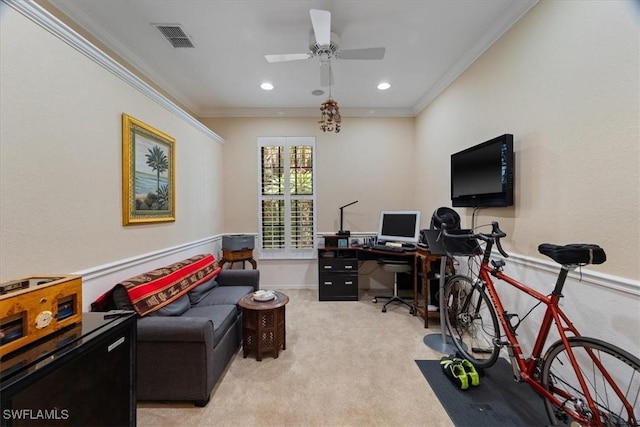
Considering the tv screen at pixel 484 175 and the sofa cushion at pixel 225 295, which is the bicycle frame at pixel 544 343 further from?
the sofa cushion at pixel 225 295

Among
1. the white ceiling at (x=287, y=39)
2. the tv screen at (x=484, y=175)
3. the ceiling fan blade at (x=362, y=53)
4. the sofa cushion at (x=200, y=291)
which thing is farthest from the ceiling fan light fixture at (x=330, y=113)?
the sofa cushion at (x=200, y=291)

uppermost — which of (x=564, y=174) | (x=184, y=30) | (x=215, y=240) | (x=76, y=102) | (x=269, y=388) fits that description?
(x=184, y=30)

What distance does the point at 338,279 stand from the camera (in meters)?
3.90

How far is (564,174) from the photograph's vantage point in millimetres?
1788

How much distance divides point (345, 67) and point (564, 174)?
7.68 ft

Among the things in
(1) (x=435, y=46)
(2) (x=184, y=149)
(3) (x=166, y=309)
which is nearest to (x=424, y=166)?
(1) (x=435, y=46)

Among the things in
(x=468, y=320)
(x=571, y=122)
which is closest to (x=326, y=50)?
(x=571, y=122)

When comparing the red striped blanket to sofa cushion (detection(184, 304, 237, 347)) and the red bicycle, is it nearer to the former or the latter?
sofa cushion (detection(184, 304, 237, 347))

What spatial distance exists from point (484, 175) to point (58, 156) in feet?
10.9

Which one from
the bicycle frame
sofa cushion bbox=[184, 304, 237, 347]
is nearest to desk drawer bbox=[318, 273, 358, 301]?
sofa cushion bbox=[184, 304, 237, 347]

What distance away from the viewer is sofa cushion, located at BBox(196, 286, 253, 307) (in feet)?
8.61

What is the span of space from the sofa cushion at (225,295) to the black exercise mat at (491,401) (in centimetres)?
187

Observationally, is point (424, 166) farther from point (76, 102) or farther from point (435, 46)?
point (76, 102)

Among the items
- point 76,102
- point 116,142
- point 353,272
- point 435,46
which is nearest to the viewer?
point 76,102
